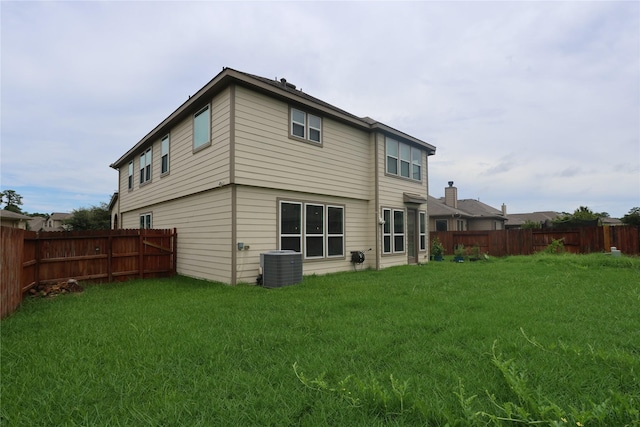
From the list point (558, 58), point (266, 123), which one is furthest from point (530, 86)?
point (266, 123)

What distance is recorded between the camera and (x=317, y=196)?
9.78 meters

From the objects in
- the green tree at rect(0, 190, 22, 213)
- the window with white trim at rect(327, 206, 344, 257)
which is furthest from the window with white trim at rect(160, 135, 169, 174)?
the green tree at rect(0, 190, 22, 213)

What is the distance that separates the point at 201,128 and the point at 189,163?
122 cm

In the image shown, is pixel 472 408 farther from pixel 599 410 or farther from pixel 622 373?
pixel 622 373

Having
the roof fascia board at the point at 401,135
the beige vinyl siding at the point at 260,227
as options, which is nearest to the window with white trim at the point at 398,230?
the beige vinyl siding at the point at 260,227

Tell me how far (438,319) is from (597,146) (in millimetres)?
14969

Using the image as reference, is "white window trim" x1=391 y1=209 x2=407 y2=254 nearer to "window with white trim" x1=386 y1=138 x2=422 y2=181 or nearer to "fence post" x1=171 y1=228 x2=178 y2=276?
"window with white trim" x1=386 y1=138 x2=422 y2=181

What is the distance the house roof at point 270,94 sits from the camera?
311 inches

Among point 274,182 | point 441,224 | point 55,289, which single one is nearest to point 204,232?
point 274,182

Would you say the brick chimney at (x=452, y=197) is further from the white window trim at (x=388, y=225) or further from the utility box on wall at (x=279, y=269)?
the utility box on wall at (x=279, y=269)

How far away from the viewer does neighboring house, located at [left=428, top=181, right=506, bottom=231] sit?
26.0m

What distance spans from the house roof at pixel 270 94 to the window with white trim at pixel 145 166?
364mm

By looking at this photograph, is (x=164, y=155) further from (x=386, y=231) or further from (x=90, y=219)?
(x=90, y=219)

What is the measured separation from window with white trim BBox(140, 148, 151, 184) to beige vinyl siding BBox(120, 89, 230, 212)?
0.31 m
